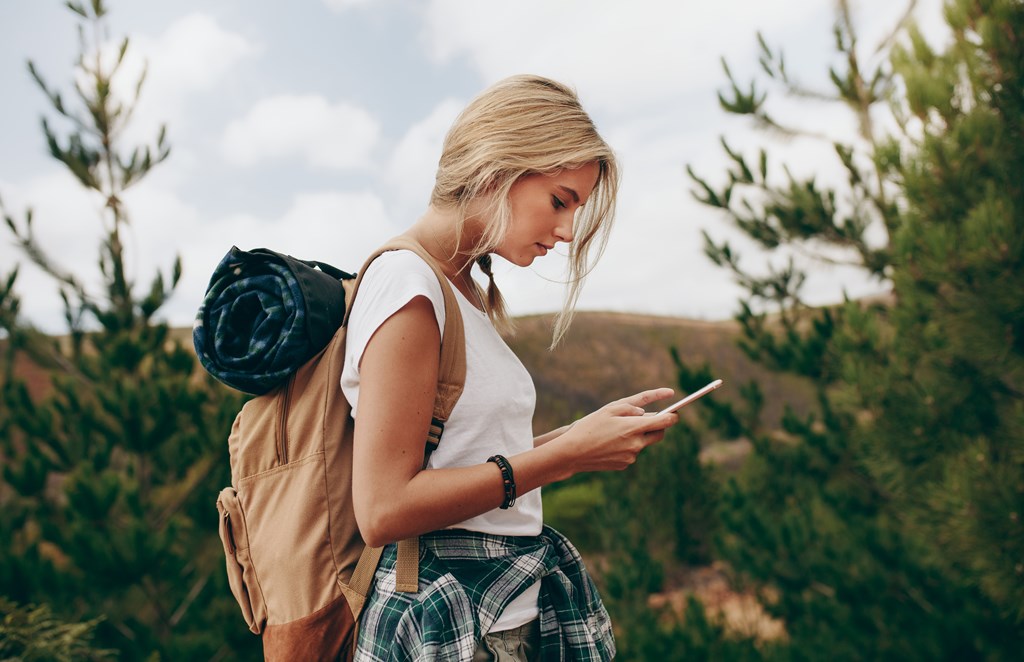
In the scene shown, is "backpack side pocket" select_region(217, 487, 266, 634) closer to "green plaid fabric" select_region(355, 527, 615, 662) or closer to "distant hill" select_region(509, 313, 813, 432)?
"green plaid fabric" select_region(355, 527, 615, 662)

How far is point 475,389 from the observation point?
3.83 feet

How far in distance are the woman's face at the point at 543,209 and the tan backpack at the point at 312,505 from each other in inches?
6.9

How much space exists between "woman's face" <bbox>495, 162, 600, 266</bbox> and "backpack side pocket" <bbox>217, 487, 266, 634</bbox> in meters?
0.56

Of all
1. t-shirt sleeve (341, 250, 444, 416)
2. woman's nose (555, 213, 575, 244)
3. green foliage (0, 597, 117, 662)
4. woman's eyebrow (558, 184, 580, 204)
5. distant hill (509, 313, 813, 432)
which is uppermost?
distant hill (509, 313, 813, 432)

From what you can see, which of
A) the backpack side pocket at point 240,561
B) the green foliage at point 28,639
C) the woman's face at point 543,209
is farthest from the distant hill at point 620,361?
the backpack side pocket at point 240,561

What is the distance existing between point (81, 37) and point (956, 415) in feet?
16.1

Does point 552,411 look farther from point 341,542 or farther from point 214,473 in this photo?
point 341,542

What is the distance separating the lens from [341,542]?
113 cm

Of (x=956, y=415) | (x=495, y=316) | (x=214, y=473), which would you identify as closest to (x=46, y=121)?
(x=214, y=473)

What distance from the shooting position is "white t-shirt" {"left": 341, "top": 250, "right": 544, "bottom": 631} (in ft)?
3.54

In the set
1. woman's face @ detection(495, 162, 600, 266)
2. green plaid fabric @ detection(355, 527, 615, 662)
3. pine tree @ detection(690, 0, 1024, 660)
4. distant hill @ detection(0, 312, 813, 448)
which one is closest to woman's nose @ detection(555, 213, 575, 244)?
woman's face @ detection(495, 162, 600, 266)

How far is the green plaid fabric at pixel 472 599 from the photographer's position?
111 centimetres

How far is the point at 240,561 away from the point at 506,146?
730 millimetres

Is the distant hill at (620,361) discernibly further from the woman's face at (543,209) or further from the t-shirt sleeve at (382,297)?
the t-shirt sleeve at (382,297)
